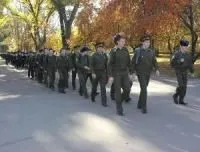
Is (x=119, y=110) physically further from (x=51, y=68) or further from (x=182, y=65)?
(x=51, y=68)

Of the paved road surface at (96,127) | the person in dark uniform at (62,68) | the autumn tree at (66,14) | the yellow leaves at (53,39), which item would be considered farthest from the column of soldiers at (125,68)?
the yellow leaves at (53,39)

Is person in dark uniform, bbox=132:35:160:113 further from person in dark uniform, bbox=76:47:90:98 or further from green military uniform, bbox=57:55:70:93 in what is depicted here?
green military uniform, bbox=57:55:70:93

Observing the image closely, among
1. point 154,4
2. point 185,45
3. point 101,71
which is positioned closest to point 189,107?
point 185,45

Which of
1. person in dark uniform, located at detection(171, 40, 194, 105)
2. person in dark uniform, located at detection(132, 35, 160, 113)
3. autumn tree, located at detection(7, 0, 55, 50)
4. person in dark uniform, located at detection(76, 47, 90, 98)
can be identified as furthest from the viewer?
autumn tree, located at detection(7, 0, 55, 50)

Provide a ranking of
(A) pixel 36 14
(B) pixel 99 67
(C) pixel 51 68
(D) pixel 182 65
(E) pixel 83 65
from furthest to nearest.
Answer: (A) pixel 36 14
(C) pixel 51 68
(E) pixel 83 65
(B) pixel 99 67
(D) pixel 182 65

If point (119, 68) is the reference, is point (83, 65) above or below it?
below

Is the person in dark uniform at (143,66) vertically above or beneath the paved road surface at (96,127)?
above

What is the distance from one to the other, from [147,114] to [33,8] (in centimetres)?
4773

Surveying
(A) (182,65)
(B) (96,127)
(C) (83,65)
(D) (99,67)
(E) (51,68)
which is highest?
(A) (182,65)

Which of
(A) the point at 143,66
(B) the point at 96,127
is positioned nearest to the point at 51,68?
(A) the point at 143,66

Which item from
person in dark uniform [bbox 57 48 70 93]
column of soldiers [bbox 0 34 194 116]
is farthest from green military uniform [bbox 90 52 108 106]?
person in dark uniform [bbox 57 48 70 93]

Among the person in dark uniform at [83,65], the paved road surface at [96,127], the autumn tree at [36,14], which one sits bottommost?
the paved road surface at [96,127]

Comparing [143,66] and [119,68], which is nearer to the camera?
[119,68]

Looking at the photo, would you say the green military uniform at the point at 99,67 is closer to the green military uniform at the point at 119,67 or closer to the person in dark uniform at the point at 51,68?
the green military uniform at the point at 119,67
